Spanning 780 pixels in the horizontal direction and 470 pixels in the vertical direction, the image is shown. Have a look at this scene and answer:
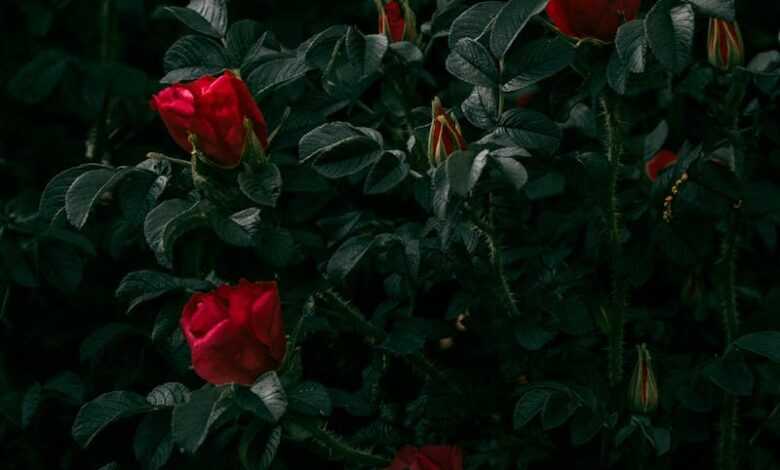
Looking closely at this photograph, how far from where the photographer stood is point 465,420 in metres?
1.62

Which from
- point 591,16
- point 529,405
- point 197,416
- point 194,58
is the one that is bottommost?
point 529,405

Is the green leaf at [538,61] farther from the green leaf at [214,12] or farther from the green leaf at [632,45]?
the green leaf at [214,12]

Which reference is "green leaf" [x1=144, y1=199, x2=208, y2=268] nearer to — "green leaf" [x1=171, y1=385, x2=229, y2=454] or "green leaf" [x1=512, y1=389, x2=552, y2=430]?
"green leaf" [x1=171, y1=385, x2=229, y2=454]

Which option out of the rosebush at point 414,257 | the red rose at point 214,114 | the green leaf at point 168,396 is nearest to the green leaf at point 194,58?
the rosebush at point 414,257

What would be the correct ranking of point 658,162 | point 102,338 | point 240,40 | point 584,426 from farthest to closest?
point 658,162 → point 102,338 → point 240,40 → point 584,426

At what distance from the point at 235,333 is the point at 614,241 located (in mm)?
469

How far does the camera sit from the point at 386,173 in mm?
1365

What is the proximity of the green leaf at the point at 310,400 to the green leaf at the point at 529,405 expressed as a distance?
0.22 meters

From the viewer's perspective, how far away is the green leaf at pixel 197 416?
1.19 meters

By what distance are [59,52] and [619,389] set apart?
41.2 inches

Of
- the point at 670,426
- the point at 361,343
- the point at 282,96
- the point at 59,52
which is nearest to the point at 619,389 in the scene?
the point at 670,426

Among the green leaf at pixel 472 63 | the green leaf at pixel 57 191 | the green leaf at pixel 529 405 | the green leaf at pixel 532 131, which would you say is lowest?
the green leaf at pixel 529 405

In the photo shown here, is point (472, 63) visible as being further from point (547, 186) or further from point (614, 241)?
point (547, 186)

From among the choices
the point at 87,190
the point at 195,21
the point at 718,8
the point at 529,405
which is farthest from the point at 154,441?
the point at 718,8
